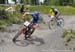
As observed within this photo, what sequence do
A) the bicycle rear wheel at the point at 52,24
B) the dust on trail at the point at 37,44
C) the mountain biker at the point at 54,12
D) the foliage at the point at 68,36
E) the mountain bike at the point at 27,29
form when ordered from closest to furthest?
1. the dust on trail at the point at 37,44
2. the mountain bike at the point at 27,29
3. the foliage at the point at 68,36
4. the mountain biker at the point at 54,12
5. the bicycle rear wheel at the point at 52,24

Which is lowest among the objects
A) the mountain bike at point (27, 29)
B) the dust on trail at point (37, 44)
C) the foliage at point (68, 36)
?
the dust on trail at point (37, 44)

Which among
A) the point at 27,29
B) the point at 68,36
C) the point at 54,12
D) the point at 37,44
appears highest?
the point at 54,12

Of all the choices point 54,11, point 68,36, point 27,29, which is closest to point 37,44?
point 27,29

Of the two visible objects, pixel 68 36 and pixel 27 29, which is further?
pixel 68 36

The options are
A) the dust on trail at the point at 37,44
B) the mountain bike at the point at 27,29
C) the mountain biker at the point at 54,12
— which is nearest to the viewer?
the dust on trail at the point at 37,44

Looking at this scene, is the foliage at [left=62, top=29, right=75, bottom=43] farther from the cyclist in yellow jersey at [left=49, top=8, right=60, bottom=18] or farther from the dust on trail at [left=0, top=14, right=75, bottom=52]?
the cyclist in yellow jersey at [left=49, top=8, right=60, bottom=18]

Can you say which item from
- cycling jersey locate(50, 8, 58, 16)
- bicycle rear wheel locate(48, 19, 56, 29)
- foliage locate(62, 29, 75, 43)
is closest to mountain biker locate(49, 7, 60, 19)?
cycling jersey locate(50, 8, 58, 16)

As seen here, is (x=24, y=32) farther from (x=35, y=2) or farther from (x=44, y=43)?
(x=35, y=2)

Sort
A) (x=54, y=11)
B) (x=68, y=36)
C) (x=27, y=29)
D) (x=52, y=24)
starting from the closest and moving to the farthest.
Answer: (x=27, y=29) < (x=68, y=36) < (x=54, y=11) < (x=52, y=24)

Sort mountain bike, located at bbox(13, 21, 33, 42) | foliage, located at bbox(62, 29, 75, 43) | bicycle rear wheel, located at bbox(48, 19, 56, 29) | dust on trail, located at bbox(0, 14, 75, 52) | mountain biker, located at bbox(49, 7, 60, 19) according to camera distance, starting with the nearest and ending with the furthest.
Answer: dust on trail, located at bbox(0, 14, 75, 52) < mountain bike, located at bbox(13, 21, 33, 42) < foliage, located at bbox(62, 29, 75, 43) < mountain biker, located at bbox(49, 7, 60, 19) < bicycle rear wheel, located at bbox(48, 19, 56, 29)

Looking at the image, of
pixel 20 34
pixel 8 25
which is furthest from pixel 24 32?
pixel 8 25

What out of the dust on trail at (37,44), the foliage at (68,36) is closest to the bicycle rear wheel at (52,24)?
the dust on trail at (37,44)

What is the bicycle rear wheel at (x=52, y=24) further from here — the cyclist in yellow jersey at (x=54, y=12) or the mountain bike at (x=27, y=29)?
the mountain bike at (x=27, y=29)

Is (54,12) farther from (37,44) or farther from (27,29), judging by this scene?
(37,44)
